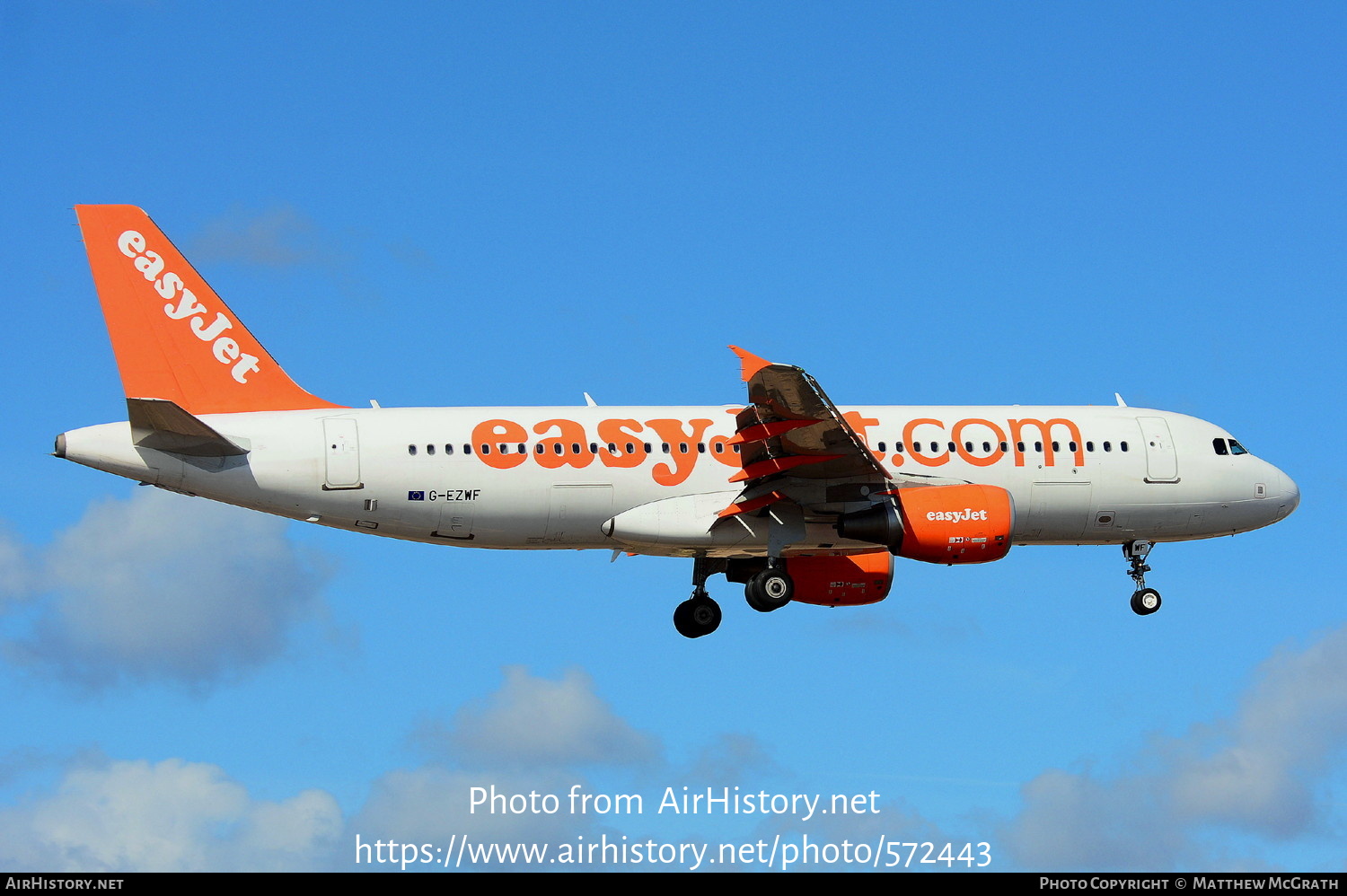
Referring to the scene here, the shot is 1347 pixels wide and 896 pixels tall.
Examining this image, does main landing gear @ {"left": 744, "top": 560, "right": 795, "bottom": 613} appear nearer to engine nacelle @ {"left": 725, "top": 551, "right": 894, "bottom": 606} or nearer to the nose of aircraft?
engine nacelle @ {"left": 725, "top": 551, "right": 894, "bottom": 606}

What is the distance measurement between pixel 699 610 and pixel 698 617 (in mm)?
179

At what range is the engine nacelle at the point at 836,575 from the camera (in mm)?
43656

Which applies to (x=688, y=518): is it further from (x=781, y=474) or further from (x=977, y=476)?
(x=977, y=476)

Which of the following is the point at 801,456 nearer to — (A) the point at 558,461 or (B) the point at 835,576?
(A) the point at 558,461

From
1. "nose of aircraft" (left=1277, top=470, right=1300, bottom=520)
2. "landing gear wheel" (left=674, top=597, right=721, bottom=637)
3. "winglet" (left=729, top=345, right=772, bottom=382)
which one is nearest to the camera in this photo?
"winglet" (left=729, top=345, right=772, bottom=382)

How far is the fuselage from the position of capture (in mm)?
38156

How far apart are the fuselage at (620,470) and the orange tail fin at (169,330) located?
0.86 m

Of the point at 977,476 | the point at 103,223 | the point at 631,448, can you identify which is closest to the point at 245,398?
the point at 103,223

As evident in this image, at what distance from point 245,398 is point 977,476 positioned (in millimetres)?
17023

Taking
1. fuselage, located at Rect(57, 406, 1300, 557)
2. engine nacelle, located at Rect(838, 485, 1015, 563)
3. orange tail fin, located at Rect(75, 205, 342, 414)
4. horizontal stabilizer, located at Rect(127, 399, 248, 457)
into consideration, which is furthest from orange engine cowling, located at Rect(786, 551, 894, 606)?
horizontal stabilizer, located at Rect(127, 399, 248, 457)

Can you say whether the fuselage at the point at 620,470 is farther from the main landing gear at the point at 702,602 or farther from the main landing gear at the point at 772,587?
the main landing gear at the point at 702,602

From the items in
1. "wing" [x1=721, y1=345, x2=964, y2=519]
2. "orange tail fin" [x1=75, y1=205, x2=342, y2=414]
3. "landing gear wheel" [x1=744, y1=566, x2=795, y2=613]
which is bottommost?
"landing gear wheel" [x1=744, y1=566, x2=795, y2=613]

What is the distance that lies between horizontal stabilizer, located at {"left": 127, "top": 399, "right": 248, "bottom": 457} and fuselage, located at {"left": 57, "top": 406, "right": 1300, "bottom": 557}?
0.20m

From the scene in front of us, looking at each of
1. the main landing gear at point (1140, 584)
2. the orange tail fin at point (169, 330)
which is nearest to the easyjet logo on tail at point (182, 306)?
the orange tail fin at point (169, 330)
